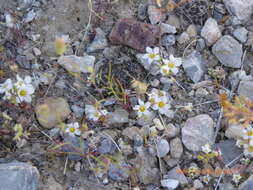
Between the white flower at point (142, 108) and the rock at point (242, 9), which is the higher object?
the rock at point (242, 9)

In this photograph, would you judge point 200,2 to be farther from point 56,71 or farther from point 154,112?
point 56,71

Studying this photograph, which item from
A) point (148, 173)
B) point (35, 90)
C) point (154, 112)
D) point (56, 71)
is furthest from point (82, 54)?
point (148, 173)

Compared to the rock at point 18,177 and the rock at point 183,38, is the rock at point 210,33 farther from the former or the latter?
the rock at point 18,177

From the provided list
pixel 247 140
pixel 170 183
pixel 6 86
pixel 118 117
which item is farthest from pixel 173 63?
pixel 6 86

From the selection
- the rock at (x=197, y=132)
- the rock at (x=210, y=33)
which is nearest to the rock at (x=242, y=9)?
the rock at (x=210, y=33)

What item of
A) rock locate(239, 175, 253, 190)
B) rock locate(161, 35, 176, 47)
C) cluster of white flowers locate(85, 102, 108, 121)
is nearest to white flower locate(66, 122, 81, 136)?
cluster of white flowers locate(85, 102, 108, 121)

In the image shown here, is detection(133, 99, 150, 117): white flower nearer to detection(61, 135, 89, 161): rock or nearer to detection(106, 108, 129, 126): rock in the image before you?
detection(106, 108, 129, 126): rock
